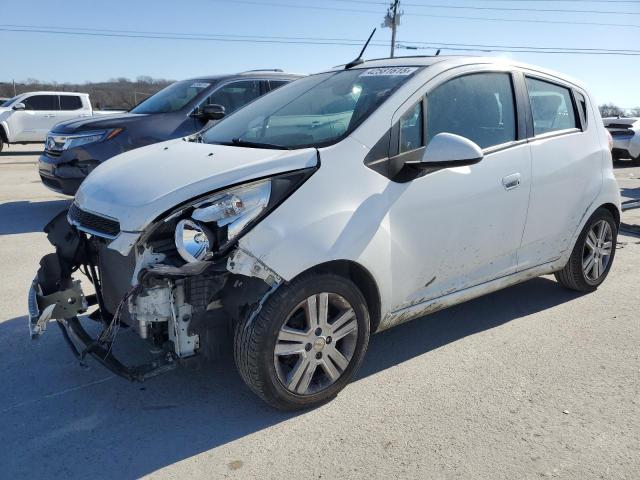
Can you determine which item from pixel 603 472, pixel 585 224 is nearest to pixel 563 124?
pixel 585 224

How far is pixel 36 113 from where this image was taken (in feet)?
62.6

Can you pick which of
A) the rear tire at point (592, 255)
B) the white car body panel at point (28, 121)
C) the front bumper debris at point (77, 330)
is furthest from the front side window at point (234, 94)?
the white car body panel at point (28, 121)

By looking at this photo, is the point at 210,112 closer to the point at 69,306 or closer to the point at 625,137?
the point at 69,306

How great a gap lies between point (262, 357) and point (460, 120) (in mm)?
1944

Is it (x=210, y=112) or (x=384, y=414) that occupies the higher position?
(x=210, y=112)

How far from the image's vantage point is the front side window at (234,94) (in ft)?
26.1

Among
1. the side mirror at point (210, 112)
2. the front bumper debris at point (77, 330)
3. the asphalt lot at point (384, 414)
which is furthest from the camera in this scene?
the side mirror at point (210, 112)

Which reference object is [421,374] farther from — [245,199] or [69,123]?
[69,123]

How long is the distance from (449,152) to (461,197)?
42 centimetres

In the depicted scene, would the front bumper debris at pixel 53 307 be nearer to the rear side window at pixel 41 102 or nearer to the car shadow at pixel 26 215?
the car shadow at pixel 26 215

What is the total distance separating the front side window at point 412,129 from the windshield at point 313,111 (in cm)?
17

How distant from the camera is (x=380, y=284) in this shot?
3.22 meters

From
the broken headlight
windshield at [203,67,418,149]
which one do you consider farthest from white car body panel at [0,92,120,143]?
the broken headlight

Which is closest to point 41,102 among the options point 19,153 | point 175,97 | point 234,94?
point 19,153
